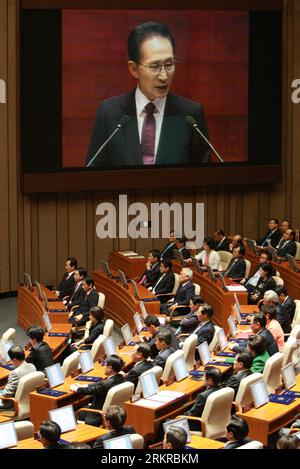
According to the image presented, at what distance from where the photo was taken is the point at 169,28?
59.5ft

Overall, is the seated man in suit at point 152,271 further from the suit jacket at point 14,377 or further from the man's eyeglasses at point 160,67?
the suit jacket at point 14,377

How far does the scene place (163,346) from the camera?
1104 cm

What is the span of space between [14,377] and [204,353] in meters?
2.11

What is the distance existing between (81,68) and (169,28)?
71.4 inches

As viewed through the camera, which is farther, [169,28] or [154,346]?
[169,28]

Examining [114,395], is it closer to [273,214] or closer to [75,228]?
[75,228]

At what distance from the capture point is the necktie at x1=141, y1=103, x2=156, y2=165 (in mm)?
18062

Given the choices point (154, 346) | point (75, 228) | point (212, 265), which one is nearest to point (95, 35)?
point (75, 228)

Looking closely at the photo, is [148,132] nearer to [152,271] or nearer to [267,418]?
[152,271]

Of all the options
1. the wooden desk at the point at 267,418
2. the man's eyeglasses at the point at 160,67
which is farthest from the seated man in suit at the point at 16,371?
the man's eyeglasses at the point at 160,67

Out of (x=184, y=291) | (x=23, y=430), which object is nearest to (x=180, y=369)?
(x=23, y=430)

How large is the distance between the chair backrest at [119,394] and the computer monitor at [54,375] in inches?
34.7

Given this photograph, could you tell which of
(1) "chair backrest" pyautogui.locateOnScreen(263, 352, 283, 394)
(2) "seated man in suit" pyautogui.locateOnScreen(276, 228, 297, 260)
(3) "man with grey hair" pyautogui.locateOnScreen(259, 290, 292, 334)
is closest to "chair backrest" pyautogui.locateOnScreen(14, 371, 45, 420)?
(1) "chair backrest" pyautogui.locateOnScreen(263, 352, 283, 394)
